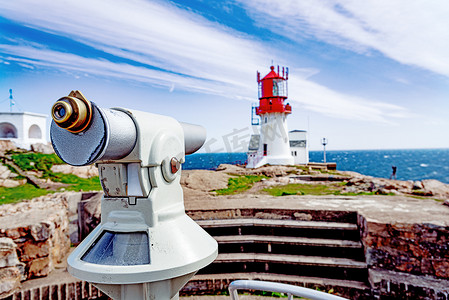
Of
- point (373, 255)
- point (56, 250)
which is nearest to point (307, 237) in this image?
point (373, 255)

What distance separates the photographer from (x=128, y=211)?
1.42 m

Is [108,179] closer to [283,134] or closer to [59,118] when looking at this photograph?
[59,118]

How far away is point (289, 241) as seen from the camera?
5344mm

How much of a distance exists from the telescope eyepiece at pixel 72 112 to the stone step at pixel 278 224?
4.80 m

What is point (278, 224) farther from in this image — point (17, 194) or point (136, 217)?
point (17, 194)

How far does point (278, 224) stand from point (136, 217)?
4.51 meters

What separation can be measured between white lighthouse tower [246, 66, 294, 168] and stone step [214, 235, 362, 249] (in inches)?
821

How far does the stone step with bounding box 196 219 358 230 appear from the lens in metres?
5.42

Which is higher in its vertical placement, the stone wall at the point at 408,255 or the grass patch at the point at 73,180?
the grass patch at the point at 73,180

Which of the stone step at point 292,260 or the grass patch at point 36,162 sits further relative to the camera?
the grass patch at point 36,162

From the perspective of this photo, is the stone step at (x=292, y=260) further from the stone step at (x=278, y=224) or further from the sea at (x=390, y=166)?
the sea at (x=390, y=166)

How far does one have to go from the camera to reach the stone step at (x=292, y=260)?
4.92 meters

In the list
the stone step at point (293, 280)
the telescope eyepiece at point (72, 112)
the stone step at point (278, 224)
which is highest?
the telescope eyepiece at point (72, 112)

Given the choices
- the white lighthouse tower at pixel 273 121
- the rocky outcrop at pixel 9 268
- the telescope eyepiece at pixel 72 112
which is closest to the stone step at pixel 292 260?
the rocky outcrop at pixel 9 268
